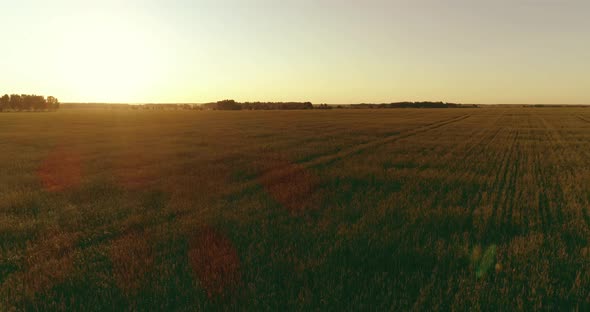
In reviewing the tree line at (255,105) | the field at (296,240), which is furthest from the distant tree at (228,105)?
the field at (296,240)

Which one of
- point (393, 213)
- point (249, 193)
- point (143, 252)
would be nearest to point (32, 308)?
point (143, 252)

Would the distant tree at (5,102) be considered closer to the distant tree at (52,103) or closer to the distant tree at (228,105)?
the distant tree at (52,103)

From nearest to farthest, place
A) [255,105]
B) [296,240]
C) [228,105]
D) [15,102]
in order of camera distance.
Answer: [296,240], [15,102], [228,105], [255,105]

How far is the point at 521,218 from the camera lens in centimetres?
770

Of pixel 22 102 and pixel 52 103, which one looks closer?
pixel 22 102

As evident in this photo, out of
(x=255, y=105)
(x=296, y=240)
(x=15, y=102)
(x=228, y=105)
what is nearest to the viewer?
(x=296, y=240)

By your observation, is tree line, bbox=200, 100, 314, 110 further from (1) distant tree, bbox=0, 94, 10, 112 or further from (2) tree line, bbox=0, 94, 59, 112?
(1) distant tree, bbox=0, 94, 10, 112

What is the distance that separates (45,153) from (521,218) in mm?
24965

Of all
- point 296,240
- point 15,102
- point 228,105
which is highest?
point 15,102

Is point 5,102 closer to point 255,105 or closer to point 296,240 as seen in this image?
point 255,105

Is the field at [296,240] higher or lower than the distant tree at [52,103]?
lower

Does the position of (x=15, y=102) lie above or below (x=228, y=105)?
above

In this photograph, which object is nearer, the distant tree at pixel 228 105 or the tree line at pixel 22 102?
the tree line at pixel 22 102

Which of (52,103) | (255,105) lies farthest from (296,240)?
(52,103)
